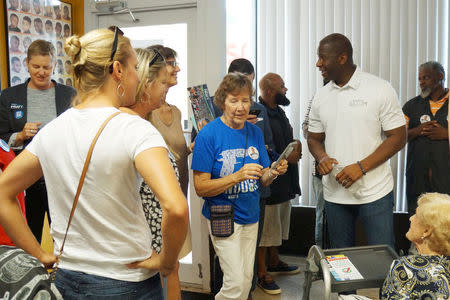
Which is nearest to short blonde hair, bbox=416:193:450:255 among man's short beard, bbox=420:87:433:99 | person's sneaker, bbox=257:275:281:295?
person's sneaker, bbox=257:275:281:295

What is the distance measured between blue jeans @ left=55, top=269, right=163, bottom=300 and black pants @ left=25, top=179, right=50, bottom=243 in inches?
80.3

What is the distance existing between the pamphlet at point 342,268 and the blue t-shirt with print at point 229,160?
62cm

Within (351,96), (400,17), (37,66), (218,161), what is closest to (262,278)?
(218,161)

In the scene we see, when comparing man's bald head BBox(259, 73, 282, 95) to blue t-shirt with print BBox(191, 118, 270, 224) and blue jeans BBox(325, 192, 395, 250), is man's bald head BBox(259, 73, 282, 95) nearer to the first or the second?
blue t-shirt with print BBox(191, 118, 270, 224)

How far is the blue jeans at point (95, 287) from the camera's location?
1257mm

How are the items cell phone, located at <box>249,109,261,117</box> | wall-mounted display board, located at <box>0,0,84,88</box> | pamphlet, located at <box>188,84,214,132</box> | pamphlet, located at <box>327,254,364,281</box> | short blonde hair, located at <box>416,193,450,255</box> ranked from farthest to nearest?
wall-mounted display board, located at <box>0,0,84,88</box> < cell phone, located at <box>249,109,261,117</box> < pamphlet, located at <box>188,84,214,132</box> < pamphlet, located at <box>327,254,364,281</box> < short blonde hair, located at <box>416,193,450,255</box>

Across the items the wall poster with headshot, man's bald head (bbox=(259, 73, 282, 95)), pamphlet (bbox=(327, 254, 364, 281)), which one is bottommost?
pamphlet (bbox=(327, 254, 364, 281))

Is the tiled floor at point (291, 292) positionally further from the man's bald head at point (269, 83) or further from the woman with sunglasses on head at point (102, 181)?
the woman with sunglasses on head at point (102, 181)

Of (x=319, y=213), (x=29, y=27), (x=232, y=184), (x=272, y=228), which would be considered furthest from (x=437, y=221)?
(x=29, y=27)

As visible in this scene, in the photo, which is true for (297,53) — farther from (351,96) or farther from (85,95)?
(85,95)

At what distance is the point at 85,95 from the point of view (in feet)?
4.31

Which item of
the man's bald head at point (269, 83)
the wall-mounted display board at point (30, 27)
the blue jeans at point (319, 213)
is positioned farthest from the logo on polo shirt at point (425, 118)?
the wall-mounted display board at point (30, 27)

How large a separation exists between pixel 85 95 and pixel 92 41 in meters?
0.16

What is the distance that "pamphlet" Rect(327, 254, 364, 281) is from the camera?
82.9 inches
